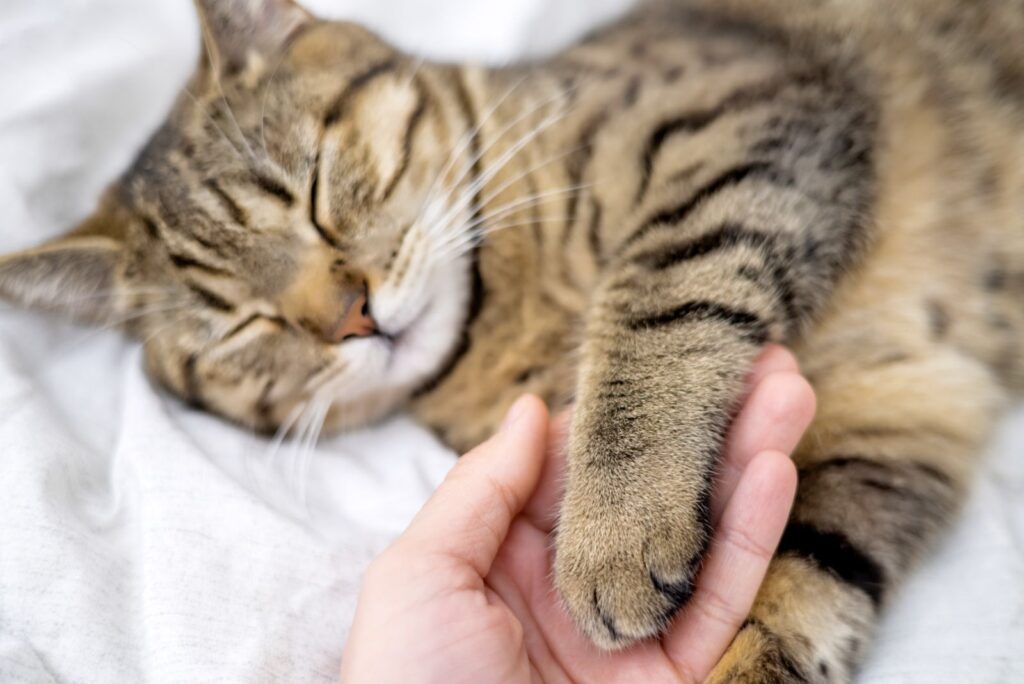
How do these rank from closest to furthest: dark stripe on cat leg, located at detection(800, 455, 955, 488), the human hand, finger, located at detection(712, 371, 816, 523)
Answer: the human hand, finger, located at detection(712, 371, 816, 523), dark stripe on cat leg, located at detection(800, 455, 955, 488)

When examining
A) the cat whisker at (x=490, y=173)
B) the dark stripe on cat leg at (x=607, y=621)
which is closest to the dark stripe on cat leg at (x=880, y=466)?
the dark stripe on cat leg at (x=607, y=621)

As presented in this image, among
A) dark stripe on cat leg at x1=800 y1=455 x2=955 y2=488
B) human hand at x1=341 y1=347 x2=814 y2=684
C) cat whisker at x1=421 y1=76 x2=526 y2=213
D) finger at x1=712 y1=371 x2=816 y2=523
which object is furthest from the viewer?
cat whisker at x1=421 y1=76 x2=526 y2=213

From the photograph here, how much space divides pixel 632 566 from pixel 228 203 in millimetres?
722

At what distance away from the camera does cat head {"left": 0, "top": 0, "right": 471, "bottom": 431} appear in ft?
3.42

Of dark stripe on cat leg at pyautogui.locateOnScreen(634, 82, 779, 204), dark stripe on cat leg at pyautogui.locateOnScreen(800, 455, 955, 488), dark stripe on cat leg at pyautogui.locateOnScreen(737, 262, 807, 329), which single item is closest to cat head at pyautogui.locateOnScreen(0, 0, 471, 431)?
dark stripe on cat leg at pyautogui.locateOnScreen(634, 82, 779, 204)

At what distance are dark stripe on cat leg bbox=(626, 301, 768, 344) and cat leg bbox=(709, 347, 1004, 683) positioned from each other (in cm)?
19

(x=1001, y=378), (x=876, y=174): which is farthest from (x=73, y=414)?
(x=1001, y=378)

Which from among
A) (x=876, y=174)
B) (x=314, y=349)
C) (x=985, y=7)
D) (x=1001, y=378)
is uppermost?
(x=985, y=7)

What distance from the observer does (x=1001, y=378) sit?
1085 mm

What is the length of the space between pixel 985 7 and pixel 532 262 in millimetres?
836

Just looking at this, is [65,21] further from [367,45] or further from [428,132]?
[428,132]

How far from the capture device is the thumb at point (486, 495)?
2.69ft

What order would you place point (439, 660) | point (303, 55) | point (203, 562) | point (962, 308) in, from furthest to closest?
point (303, 55) → point (962, 308) → point (203, 562) → point (439, 660)

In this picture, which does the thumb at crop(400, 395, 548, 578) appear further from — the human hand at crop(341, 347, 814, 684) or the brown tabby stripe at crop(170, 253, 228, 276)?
the brown tabby stripe at crop(170, 253, 228, 276)
